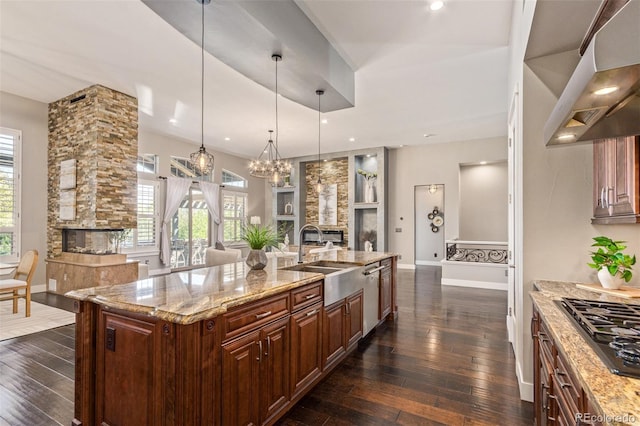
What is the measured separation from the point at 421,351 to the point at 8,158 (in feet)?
24.5

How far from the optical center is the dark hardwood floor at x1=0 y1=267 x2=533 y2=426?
216 centimetres

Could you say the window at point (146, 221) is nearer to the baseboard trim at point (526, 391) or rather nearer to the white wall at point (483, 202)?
the baseboard trim at point (526, 391)

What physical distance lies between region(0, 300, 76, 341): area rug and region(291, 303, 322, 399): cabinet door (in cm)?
363

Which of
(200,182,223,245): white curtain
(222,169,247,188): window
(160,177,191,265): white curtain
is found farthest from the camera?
(222,169,247,188): window

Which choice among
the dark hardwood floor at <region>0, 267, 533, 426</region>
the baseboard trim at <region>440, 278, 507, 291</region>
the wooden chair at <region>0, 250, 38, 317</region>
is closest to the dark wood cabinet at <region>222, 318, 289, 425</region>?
the dark hardwood floor at <region>0, 267, 533, 426</region>

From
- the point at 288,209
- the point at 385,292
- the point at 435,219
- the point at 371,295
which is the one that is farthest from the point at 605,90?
the point at 288,209

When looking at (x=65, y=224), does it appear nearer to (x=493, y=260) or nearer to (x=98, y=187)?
(x=98, y=187)

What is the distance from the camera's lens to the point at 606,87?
3.28 feet

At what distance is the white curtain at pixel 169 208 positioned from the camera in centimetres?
781

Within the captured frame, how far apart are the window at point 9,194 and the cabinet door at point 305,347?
6315 mm

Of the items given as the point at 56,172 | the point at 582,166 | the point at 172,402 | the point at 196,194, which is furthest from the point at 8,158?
the point at 582,166

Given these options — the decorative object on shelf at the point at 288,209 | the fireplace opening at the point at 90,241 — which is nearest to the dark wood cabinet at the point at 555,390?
the fireplace opening at the point at 90,241

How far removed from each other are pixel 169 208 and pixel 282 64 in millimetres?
5847

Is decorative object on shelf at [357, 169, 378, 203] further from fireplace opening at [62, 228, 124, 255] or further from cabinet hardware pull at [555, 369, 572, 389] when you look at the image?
cabinet hardware pull at [555, 369, 572, 389]
